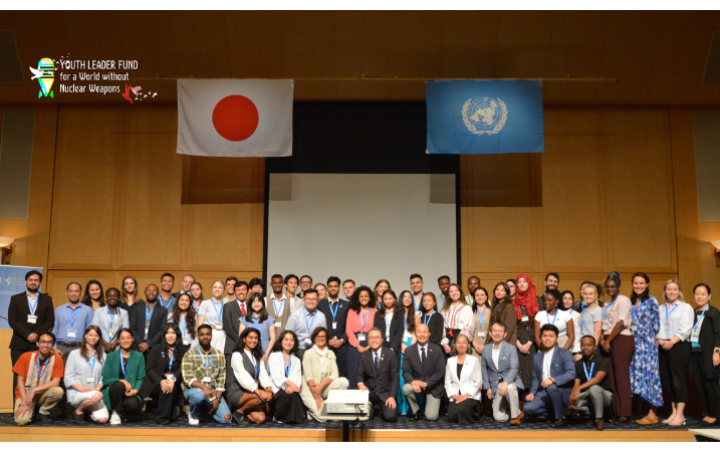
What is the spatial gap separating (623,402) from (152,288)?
471 cm

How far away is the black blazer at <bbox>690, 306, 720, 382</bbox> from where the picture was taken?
5.59m

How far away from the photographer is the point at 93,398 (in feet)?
18.0

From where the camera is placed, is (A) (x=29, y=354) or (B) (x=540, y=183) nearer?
(A) (x=29, y=354)

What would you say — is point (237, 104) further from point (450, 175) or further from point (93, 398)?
point (93, 398)

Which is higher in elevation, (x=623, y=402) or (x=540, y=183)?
(x=540, y=183)

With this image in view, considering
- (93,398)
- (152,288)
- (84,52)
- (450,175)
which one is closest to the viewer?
(93,398)

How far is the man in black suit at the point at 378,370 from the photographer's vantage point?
5.78 meters

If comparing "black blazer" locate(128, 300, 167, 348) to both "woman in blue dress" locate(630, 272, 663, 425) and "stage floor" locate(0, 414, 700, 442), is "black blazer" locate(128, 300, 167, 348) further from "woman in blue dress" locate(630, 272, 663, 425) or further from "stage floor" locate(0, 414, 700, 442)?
"woman in blue dress" locate(630, 272, 663, 425)

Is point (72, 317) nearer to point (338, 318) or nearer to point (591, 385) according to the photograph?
point (338, 318)

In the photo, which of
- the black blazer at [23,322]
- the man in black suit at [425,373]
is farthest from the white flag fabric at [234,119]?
the man in black suit at [425,373]

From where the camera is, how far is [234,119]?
24.8 feet

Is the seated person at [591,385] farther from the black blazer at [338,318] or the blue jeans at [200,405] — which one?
the blue jeans at [200,405]

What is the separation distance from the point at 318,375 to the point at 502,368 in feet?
5.68

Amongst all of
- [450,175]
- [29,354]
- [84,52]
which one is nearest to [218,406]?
[29,354]
